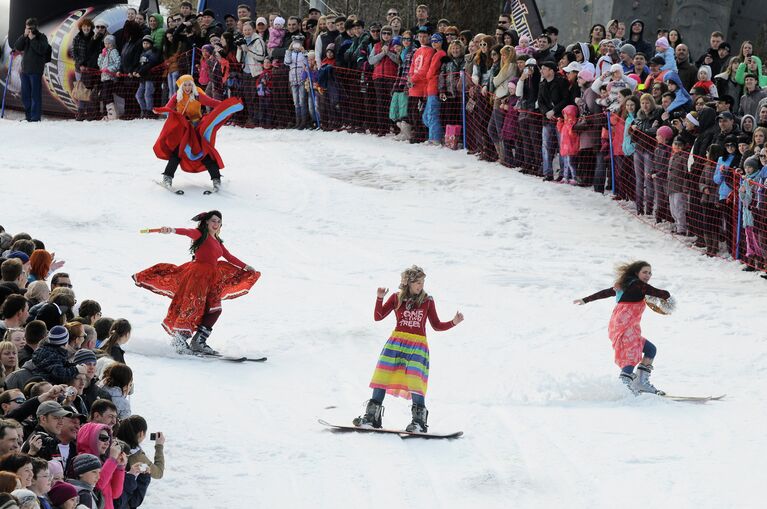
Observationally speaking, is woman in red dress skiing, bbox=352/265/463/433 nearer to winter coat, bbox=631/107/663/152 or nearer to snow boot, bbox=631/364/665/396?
snow boot, bbox=631/364/665/396

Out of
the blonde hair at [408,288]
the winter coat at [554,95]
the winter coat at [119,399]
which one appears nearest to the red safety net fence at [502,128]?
the winter coat at [554,95]

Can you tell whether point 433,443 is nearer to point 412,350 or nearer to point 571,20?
point 412,350

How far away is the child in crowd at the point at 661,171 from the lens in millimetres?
16609

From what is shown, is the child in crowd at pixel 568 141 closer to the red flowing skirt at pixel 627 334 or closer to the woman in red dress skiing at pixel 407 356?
the red flowing skirt at pixel 627 334

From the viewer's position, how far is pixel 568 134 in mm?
18203

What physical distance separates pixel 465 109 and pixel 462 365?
28.8 ft

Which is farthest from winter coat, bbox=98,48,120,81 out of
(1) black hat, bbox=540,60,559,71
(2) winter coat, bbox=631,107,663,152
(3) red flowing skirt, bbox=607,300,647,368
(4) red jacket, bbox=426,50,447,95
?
(3) red flowing skirt, bbox=607,300,647,368

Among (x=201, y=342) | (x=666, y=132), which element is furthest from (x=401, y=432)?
(x=666, y=132)

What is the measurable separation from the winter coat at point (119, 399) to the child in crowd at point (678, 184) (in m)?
9.58

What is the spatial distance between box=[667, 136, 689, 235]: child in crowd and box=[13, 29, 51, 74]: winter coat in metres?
12.6

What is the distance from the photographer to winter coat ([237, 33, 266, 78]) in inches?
896

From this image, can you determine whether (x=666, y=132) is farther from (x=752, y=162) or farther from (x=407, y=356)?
(x=407, y=356)

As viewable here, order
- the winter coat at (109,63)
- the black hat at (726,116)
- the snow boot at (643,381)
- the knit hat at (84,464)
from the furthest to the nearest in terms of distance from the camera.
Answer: the winter coat at (109,63) < the black hat at (726,116) < the snow boot at (643,381) < the knit hat at (84,464)

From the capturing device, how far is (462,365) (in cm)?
1255
